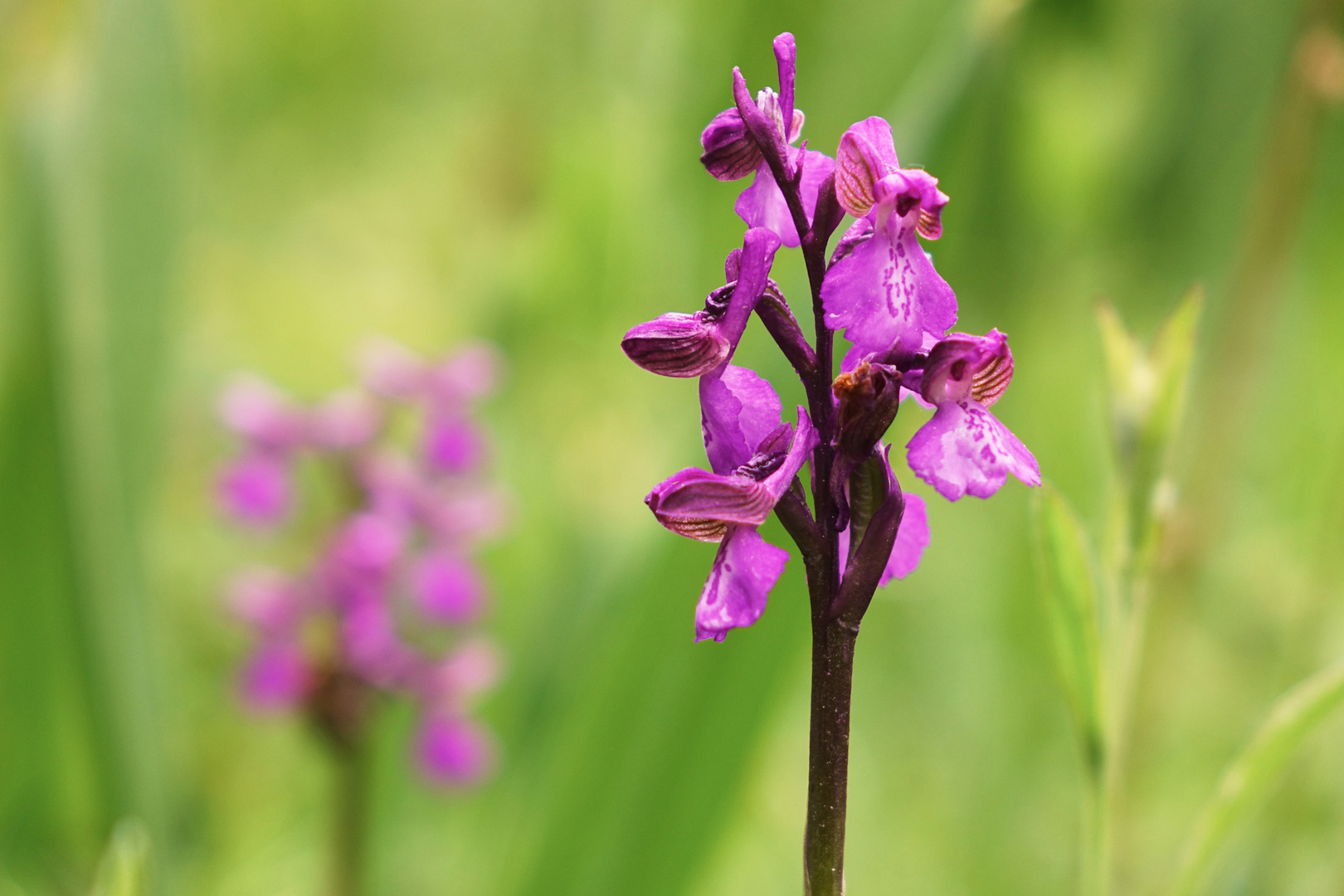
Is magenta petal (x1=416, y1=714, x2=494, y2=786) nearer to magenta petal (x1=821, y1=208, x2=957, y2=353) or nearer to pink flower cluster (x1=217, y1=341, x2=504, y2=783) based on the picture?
pink flower cluster (x1=217, y1=341, x2=504, y2=783)

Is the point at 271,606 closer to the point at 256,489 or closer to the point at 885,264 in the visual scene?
the point at 256,489

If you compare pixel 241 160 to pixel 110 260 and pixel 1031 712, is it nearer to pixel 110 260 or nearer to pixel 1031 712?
pixel 110 260

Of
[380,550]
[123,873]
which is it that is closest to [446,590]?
[380,550]

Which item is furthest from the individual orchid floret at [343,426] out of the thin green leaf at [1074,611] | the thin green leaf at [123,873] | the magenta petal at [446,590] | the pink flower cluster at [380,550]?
the thin green leaf at [1074,611]

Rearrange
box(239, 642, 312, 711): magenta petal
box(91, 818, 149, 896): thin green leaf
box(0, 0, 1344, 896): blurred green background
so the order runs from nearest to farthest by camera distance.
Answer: box(91, 818, 149, 896): thin green leaf, box(0, 0, 1344, 896): blurred green background, box(239, 642, 312, 711): magenta petal

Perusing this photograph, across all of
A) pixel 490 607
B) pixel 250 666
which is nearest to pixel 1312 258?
pixel 490 607

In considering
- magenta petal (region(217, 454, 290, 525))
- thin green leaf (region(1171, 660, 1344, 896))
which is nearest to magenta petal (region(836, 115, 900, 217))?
thin green leaf (region(1171, 660, 1344, 896))

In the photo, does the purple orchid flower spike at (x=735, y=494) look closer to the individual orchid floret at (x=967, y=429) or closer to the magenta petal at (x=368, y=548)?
the individual orchid floret at (x=967, y=429)
